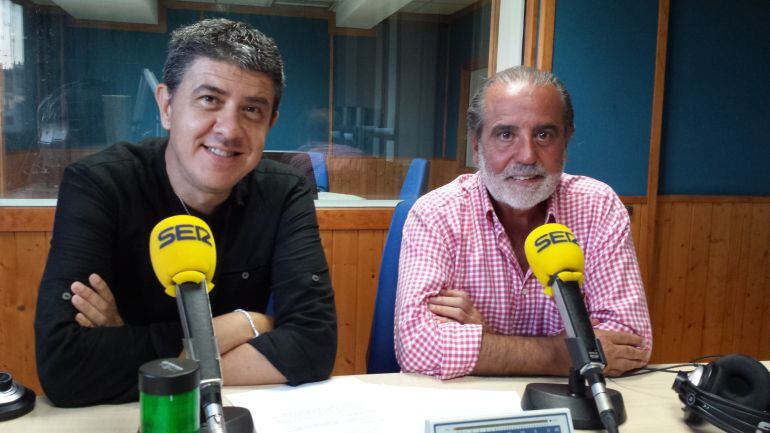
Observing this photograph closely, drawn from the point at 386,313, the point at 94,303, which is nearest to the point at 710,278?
the point at 386,313

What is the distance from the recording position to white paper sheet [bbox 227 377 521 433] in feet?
3.44

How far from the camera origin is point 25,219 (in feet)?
8.75

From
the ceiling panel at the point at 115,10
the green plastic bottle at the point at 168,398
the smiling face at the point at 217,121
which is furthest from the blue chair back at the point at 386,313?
the ceiling panel at the point at 115,10

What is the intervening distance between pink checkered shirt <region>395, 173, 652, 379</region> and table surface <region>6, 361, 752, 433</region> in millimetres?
182

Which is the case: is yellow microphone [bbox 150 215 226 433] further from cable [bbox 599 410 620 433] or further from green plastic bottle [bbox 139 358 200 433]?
cable [bbox 599 410 620 433]

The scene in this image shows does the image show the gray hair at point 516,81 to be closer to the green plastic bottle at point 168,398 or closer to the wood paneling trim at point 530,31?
the green plastic bottle at point 168,398

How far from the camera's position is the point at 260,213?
61.4 inches

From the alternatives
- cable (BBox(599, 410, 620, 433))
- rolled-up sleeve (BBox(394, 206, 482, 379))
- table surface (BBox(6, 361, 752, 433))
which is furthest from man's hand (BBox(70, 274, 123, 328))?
cable (BBox(599, 410, 620, 433))

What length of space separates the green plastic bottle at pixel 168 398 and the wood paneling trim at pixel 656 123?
3092mm

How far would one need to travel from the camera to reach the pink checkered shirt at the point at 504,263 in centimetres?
153

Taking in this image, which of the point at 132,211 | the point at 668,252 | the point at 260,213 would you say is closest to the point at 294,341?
the point at 260,213

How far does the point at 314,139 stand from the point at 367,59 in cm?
63

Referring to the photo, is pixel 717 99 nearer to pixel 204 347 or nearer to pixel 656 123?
pixel 656 123

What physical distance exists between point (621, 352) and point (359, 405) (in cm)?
63
